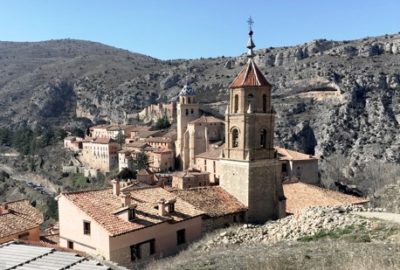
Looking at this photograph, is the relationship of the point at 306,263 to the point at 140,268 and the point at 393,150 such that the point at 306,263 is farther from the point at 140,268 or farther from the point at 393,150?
the point at 393,150

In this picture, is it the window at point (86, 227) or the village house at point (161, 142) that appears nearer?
the window at point (86, 227)

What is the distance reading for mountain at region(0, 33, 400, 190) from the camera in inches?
3593

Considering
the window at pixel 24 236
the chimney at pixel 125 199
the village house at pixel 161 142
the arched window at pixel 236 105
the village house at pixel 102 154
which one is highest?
the arched window at pixel 236 105

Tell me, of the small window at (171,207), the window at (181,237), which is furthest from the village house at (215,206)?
the small window at (171,207)

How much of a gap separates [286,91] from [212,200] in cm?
9454

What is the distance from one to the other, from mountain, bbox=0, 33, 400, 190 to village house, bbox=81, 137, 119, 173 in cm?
3120

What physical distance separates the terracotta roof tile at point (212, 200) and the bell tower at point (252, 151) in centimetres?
Result: 43

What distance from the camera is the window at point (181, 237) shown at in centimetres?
1923

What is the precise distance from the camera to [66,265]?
644 cm

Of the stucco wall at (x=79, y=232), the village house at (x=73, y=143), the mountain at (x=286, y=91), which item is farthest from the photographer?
the mountain at (x=286, y=91)

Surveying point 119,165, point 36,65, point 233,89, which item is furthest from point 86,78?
point 233,89

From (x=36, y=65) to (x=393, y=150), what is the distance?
157679 millimetres

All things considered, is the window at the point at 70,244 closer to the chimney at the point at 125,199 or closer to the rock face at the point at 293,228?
the chimney at the point at 125,199

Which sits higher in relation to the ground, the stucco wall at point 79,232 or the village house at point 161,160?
the stucco wall at point 79,232
